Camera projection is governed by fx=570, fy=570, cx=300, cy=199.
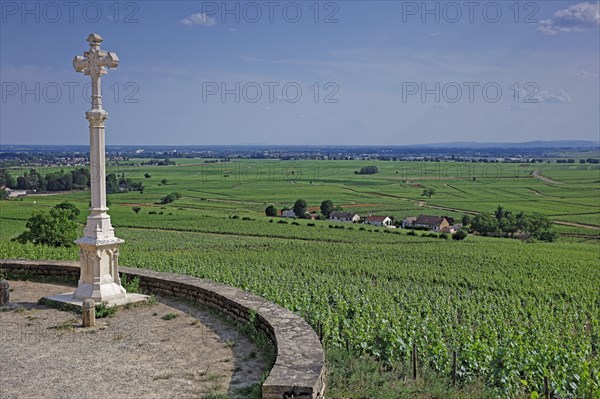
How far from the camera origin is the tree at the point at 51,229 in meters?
29.1

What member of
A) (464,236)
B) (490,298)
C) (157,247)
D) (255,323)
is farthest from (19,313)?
(464,236)

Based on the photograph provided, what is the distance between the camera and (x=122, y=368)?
22.4ft

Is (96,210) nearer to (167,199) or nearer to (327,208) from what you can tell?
(327,208)

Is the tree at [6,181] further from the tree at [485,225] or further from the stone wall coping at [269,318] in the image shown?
the stone wall coping at [269,318]

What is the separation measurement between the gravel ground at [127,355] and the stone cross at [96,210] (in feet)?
1.96

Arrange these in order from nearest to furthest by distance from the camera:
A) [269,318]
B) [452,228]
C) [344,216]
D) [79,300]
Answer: [269,318] < [79,300] < [452,228] < [344,216]

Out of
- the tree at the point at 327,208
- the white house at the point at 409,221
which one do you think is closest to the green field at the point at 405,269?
the white house at the point at 409,221

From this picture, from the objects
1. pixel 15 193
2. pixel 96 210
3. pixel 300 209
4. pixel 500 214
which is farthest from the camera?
pixel 300 209

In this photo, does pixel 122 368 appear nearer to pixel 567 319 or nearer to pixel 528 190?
pixel 567 319

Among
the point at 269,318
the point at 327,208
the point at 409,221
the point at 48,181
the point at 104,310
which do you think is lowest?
the point at 409,221

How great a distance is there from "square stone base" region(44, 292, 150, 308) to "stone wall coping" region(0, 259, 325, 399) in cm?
54

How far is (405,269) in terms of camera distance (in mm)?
32125

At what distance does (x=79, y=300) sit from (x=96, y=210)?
5.10 feet

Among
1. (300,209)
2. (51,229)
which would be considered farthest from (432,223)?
(51,229)
